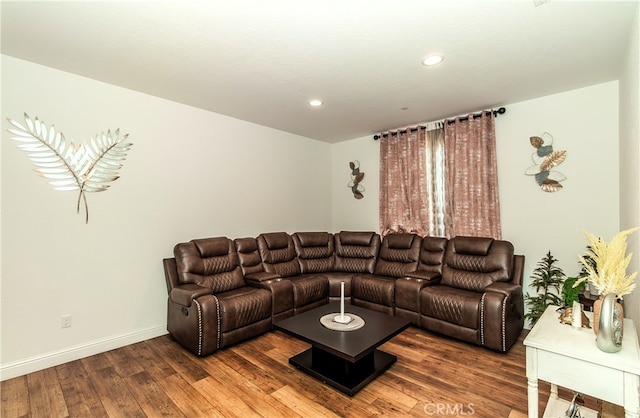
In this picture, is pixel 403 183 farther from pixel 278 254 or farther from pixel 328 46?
pixel 328 46

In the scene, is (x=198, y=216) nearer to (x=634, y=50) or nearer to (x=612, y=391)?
(x=612, y=391)

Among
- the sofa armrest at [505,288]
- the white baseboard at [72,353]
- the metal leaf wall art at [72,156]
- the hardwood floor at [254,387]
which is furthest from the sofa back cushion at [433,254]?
the metal leaf wall art at [72,156]

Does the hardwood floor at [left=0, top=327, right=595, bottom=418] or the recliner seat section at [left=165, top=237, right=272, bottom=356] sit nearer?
the hardwood floor at [left=0, top=327, right=595, bottom=418]

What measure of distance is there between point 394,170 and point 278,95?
2.30m

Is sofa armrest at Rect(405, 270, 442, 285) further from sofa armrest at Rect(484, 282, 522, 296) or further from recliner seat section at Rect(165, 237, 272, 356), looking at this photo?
recliner seat section at Rect(165, 237, 272, 356)

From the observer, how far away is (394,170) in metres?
4.68

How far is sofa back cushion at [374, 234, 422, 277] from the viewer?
13.5ft

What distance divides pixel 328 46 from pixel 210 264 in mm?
2654

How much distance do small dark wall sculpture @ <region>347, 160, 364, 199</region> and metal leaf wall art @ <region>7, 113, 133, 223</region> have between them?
137 inches

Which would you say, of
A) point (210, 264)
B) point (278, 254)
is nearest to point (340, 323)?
point (210, 264)

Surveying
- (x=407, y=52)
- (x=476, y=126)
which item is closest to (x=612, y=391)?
(x=407, y=52)

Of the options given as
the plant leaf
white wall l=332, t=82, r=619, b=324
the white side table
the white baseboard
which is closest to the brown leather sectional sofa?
the white baseboard

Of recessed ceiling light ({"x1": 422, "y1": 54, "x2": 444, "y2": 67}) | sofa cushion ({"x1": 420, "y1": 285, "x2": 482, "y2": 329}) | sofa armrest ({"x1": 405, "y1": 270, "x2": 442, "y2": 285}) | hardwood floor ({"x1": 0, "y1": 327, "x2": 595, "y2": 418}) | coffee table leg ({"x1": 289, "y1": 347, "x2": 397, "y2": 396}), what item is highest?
recessed ceiling light ({"x1": 422, "y1": 54, "x2": 444, "y2": 67})

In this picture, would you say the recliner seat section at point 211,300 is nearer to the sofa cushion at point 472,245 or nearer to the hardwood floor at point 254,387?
the hardwood floor at point 254,387
